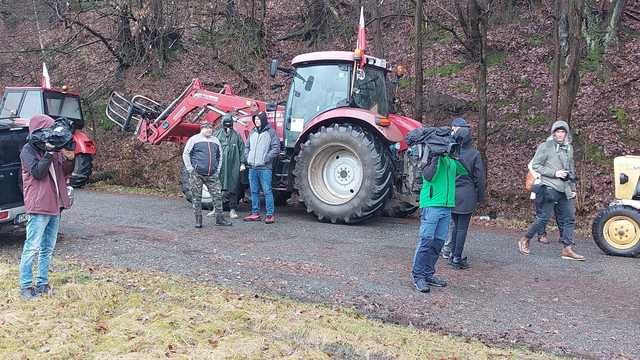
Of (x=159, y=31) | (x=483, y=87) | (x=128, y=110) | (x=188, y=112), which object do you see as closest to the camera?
(x=188, y=112)

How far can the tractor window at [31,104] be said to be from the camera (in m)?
14.2

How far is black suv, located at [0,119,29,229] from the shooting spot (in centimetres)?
763

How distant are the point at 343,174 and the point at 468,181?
316 centimetres

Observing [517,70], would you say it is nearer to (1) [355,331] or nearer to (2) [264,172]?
(2) [264,172]

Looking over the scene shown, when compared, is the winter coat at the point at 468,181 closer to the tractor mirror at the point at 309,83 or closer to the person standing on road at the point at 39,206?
the tractor mirror at the point at 309,83

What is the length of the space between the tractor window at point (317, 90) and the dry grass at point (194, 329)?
16.3 feet

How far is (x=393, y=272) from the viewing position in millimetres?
6949

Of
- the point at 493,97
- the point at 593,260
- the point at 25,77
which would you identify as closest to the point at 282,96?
the point at 493,97

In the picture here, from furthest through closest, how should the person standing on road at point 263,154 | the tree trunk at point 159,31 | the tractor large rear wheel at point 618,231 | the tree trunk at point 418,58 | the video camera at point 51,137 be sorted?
the tree trunk at point 159,31 < the tree trunk at point 418,58 < the person standing on road at point 263,154 < the tractor large rear wheel at point 618,231 < the video camera at point 51,137

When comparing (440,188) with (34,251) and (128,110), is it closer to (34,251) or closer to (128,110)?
(34,251)

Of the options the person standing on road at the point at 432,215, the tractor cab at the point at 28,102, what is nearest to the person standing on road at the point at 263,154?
the person standing on road at the point at 432,215

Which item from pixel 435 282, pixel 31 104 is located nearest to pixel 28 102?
pixel 31 104

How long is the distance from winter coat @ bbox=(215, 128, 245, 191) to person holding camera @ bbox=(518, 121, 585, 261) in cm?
480

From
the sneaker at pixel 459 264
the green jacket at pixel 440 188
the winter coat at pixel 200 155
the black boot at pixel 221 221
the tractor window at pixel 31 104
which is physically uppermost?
the tractor window at pixel 31 104
